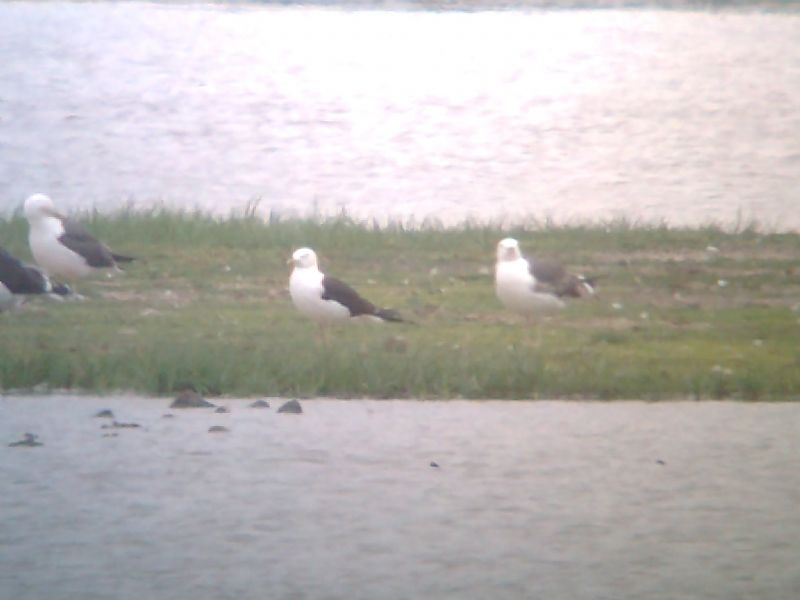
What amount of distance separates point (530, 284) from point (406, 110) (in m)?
21.3

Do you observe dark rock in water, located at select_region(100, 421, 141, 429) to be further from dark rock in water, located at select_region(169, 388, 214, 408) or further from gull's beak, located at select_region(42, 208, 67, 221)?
gull's beak, located at select_region(42, 208, 67, 221)

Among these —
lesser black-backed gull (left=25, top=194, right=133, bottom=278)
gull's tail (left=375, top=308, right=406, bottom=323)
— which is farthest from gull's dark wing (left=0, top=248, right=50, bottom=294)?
gull's tail (left=375, top=308, right=406, bottom=323)

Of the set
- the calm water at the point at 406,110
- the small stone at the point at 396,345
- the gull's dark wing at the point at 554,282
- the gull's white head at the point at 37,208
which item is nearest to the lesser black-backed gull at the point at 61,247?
the gull's white head at the point at 37,208

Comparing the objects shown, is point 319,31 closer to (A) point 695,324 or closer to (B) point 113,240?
(B) point 113,240

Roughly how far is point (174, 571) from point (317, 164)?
861 inches

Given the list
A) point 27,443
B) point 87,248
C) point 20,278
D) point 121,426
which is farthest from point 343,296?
point 27,443

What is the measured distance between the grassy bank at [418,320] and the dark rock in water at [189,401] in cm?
29

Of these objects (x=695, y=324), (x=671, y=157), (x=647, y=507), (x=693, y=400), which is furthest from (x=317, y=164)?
(x=647, y=507)

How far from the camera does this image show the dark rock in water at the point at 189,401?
870cm

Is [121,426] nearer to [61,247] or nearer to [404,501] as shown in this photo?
[404,501]

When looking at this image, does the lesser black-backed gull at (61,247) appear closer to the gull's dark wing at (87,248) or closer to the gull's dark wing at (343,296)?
the gull's dark wing at (87,248)

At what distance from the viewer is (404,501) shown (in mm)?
6875

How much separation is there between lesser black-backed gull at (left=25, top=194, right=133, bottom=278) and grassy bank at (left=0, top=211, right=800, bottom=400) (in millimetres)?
214

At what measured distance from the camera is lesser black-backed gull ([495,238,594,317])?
A: 1130cm
